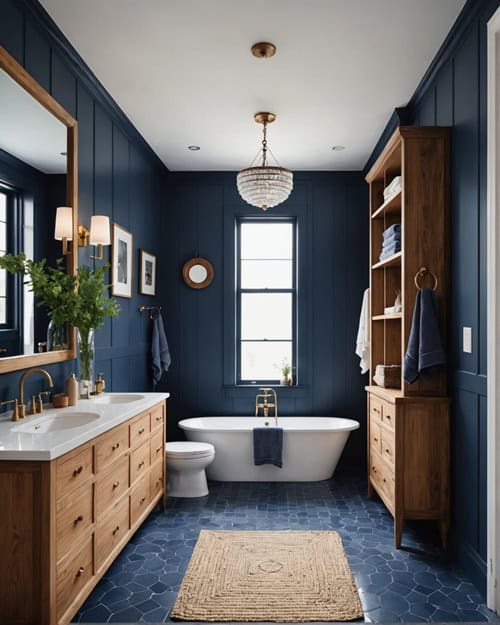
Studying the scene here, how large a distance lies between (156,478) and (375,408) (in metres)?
1.60

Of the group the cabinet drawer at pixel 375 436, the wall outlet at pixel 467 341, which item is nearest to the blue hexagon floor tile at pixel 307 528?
the cabinet drawer at pixel 375 436

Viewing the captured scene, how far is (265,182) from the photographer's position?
12.7ft

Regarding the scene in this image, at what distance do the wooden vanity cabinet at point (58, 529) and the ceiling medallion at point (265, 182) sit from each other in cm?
199

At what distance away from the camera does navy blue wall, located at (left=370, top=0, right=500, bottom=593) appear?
259 cm

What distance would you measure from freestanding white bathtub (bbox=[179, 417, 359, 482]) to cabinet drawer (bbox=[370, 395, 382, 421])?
594 millimetres

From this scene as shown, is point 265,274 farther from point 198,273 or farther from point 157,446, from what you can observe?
point 157,446

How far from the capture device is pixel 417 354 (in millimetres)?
3064

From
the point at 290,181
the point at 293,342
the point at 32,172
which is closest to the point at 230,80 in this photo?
the point at 290,181

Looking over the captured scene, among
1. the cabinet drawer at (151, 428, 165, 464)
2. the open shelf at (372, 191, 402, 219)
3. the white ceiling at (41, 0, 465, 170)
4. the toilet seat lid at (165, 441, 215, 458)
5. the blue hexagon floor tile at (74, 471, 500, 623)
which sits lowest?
the blue hexagon floor tile at (74, 471, 500, 623)

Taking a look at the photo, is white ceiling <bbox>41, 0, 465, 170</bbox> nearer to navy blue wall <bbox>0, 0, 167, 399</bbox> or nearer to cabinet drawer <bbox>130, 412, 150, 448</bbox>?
navy blue wall <bbox>0, 0, 167, 399</bbox>

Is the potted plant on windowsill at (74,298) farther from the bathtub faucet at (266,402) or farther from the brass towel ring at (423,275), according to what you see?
the bathtub faucet at (266,402)

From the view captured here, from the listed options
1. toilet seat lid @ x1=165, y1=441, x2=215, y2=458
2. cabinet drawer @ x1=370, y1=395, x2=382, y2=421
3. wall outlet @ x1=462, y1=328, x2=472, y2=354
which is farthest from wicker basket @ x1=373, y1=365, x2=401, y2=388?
toilet seat lid @ x1=165, y1=441, x2=215, y2=458

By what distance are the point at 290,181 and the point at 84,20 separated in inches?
69.1

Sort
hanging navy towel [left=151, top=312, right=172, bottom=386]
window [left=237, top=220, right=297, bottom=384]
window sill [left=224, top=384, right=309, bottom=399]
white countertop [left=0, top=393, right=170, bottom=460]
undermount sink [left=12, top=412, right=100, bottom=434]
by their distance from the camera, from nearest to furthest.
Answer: white countertop [left=0, top=393, right=170, bottom=460] < undermount sink [left=12, top=412, right=100, bottom=434] < hanging navy towel [left=151, top=312, right=172, bottom=386] < window sill [left=224, top=384, right=309, bottom=399] < window [left=237, top=220, right=297, bottom=384]
